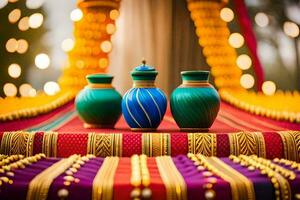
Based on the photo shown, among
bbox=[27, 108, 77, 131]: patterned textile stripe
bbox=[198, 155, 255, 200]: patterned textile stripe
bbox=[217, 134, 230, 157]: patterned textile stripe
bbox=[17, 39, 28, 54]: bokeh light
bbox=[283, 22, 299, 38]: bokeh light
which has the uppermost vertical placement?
bbox=[283, 22, 299, 38]: bokeh light

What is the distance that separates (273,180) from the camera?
0.91 metres

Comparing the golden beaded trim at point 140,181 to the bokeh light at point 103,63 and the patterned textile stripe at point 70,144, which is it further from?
the bokeh light at point 103,63

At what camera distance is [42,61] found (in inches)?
78.0

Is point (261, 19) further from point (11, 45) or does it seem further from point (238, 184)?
point (238, 184)

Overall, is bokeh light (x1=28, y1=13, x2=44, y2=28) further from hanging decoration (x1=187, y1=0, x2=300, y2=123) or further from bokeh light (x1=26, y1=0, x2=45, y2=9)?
hanging decoration (x1=187, y1=0, x2=300, y2=123)

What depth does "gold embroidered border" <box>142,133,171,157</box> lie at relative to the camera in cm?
120

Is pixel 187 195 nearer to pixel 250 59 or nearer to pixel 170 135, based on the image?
pixel 170 135

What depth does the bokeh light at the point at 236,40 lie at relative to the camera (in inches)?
79.9

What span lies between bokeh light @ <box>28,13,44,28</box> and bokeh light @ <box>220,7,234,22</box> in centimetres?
76

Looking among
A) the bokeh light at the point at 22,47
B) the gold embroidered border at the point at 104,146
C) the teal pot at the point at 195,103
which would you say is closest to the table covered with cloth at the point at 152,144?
the gold embroidered border at the point at 104,146

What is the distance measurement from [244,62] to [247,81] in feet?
0.27

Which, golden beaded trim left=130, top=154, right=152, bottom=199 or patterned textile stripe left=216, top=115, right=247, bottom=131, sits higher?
patterned textile stripe left=216, top=115, right=247, bottom=131

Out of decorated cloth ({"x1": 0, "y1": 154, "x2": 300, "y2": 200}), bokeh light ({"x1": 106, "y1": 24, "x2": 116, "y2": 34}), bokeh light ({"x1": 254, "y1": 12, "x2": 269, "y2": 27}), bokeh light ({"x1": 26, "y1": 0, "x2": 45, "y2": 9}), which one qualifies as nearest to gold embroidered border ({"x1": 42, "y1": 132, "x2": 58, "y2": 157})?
decorated cloth ({"x1": 0, "y1": 154, "x2": 300, "y2": 200})

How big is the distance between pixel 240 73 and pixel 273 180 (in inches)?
44.4
